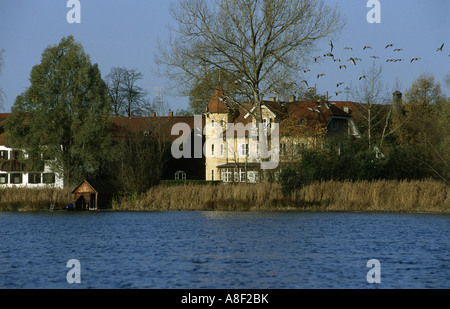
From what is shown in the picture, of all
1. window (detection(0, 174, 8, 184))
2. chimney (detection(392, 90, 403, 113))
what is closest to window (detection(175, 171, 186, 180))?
window (detection(0, 174, 8, 184))

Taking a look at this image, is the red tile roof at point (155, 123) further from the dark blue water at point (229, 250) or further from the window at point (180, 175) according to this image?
the dark blue water at point (229, 250)

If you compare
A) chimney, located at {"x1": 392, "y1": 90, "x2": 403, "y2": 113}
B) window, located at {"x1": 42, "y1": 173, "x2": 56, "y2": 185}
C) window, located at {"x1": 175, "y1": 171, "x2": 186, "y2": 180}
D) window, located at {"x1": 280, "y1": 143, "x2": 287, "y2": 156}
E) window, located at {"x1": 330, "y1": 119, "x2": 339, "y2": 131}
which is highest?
chimney, located at {"x1": 392, "y1": 90, "x2": 403, "y2": 113}

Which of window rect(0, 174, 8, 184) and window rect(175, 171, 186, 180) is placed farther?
window rect(0, 174, 8, 184)

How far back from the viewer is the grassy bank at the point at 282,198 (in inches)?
1831

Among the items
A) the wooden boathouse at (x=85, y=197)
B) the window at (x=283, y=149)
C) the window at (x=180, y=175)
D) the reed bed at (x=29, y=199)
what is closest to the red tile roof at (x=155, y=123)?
the window at (x=180, y=175)

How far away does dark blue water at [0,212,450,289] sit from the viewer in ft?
72.0

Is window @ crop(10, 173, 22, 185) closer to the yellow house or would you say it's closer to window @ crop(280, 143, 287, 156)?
the yellow house

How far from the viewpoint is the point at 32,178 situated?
278 feet

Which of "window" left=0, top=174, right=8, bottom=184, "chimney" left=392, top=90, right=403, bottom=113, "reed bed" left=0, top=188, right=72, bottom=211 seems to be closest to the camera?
"reed bed" left=0, top=188, right=72, bottom=211

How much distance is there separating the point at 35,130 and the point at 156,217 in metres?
25.4

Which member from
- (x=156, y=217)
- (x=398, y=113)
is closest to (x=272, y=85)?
(x=156, y=217)
